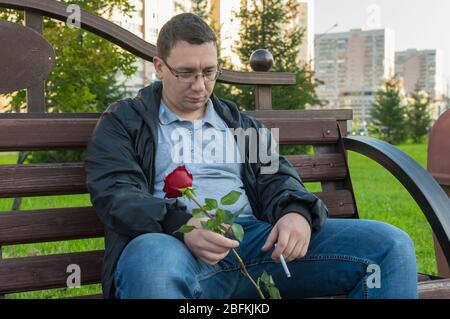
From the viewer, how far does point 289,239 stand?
211cm

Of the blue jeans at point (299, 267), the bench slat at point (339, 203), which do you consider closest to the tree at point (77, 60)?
the bench slat at point (339, 203)

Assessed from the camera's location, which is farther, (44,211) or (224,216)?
(44,211)

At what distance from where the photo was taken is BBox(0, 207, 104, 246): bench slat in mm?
2441

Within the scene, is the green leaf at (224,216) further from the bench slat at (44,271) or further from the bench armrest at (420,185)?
the bench armrest at (420,185)

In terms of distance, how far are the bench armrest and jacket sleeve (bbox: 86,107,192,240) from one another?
3.14ft

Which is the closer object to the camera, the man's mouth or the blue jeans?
the blue jeans

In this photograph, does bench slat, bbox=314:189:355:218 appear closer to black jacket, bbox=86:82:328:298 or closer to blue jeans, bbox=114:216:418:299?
black jacket, bbox=86:82:328:298

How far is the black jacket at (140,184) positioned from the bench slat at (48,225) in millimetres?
324

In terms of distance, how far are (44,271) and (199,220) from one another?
0.74 metres

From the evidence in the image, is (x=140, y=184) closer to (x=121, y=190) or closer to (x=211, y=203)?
(x=121, y=190)

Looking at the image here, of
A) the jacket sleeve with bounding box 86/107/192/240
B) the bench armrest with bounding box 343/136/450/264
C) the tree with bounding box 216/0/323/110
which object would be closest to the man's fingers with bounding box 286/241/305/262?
the jacket sleeve with bounding box 86/107/192/240
